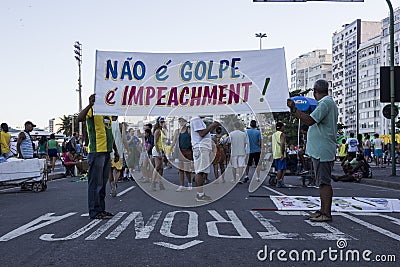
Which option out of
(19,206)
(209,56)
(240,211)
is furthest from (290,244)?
(19,206)

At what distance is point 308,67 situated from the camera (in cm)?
15788

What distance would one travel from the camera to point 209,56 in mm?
9891

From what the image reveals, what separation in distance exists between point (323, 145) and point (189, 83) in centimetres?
338

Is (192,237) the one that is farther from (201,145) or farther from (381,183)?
(381,183)

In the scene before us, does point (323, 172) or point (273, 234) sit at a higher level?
point (323, 172)

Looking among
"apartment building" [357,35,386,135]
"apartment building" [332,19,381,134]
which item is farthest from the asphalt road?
"apartment building" [332,19,381,134]

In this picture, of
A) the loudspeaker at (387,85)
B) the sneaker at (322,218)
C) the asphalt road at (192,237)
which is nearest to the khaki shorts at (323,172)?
the sneaker at (322,218)

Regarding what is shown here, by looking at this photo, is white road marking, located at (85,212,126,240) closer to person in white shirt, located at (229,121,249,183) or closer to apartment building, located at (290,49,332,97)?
person in white shirt, located at (229,121,249,183)

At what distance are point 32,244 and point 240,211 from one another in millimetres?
3550

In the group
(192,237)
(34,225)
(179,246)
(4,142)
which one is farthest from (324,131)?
(4,142)

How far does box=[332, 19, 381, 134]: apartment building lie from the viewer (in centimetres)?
12925

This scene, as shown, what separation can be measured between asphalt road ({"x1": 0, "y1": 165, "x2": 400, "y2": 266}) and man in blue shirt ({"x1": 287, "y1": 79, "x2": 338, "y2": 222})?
0.31 metres

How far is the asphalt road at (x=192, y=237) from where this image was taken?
4.79m

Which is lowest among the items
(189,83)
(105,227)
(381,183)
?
(381,183)
